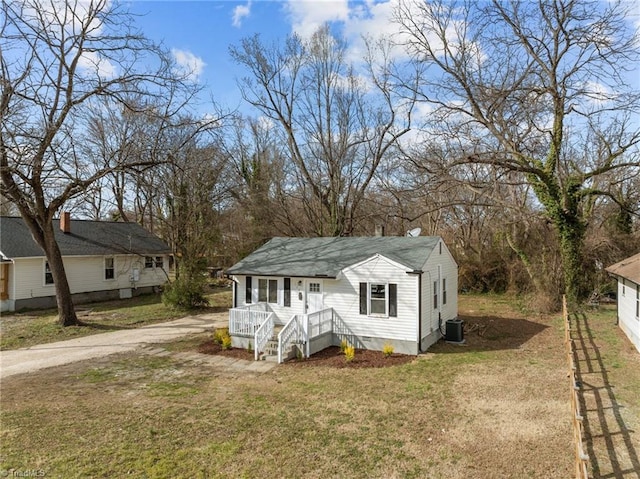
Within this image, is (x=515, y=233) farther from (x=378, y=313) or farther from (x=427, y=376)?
(x=427, y=376)

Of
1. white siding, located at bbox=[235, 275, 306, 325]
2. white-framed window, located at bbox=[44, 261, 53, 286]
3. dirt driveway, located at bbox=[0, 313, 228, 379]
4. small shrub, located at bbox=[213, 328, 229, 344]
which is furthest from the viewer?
white-framed window, located at bbox=[44, 261, 53, 286]

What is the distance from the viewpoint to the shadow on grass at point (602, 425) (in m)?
6.35

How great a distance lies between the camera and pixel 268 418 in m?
8.34

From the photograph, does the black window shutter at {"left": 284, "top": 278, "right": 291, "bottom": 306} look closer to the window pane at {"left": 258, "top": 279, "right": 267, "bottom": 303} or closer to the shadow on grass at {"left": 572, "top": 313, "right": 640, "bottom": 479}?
the window pane at {"left": 258, "top": 279, "right": 267, "bottom": 303}

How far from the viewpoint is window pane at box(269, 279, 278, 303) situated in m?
15.9

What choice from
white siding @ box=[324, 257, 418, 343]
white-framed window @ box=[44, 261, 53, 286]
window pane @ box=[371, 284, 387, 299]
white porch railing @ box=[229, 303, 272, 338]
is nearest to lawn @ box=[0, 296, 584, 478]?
white siding @ box=[324, 257, 418, 343]

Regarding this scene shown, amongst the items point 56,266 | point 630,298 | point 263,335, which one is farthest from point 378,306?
point 56,266

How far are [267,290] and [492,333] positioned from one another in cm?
900

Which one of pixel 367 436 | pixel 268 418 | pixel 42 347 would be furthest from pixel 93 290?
pixel 367 436

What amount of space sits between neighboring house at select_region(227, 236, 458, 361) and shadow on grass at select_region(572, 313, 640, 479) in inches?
184

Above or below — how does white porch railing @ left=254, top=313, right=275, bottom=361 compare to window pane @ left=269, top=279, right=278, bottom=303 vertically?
below

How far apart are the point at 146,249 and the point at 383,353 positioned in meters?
21.2

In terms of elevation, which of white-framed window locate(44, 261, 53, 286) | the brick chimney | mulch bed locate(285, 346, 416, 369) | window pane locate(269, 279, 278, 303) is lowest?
mulch bed locate(285, 346, 416, 369)

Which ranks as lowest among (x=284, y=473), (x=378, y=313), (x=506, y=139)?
(x=284, y=473)
